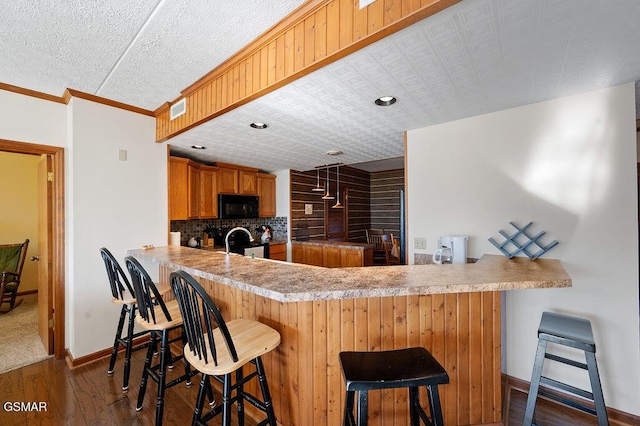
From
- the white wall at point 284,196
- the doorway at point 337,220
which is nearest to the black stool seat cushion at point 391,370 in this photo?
the white wall at point 284,196

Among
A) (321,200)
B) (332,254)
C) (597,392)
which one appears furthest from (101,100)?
(597,392)

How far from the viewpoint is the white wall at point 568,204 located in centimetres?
177

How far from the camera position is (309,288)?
1.32 metres

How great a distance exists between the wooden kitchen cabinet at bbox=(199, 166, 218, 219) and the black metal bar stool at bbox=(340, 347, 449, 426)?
3378 mm

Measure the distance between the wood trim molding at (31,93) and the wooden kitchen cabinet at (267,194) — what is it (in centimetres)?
279

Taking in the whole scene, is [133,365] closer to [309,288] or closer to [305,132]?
[309,288]

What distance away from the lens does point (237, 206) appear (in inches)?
177

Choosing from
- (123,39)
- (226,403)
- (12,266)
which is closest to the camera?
(226,403)

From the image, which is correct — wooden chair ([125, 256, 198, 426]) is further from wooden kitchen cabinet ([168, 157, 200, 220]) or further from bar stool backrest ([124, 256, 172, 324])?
wooden kitchen cabinet ([168, 157, 200, 220])

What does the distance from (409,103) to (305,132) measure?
108 centimetres

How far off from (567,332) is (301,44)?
2.27 meters

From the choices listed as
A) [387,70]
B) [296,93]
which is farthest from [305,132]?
[387,70]

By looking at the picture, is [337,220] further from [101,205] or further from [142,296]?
[142,296]

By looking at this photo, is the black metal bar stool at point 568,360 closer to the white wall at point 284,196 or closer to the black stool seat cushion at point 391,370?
the black stool seat cushion at point 391,370
